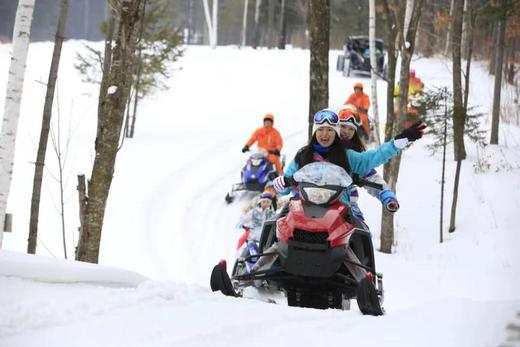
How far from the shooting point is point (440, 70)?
103 ft

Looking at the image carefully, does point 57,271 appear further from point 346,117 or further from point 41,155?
point 41,155

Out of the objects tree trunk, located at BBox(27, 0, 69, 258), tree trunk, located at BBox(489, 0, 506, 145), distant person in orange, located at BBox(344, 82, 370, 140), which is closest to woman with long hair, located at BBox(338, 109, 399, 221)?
tree trunk, located at BBox(27, 0, 69, 258)

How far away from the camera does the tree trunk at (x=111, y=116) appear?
19.7ft

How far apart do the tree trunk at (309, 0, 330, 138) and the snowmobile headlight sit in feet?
12.5

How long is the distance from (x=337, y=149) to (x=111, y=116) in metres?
2.13

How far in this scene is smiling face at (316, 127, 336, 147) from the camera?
5523 mm

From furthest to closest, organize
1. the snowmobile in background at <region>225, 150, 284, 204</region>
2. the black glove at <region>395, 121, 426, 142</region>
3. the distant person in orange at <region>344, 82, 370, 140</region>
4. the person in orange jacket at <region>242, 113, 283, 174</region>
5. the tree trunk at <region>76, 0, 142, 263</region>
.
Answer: the distant person in orange at <region>344, 82, 370, 140</region> < the person in orange jacket at <region>242, 113, 283, 174</region> < the snowmobile in background at <region>225, 150, 284, 204</region> < the tree trunk at <region>76, 0, 142, 263</region> < the black glove at <region>395, 121, 426, 142</region>

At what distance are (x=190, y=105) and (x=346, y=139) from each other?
21150 millimetres

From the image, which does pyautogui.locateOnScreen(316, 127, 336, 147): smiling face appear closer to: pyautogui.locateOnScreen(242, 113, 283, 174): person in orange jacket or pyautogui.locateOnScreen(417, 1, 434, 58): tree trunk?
pyautogui.locateOnScreen(242, 113, 283, 174): person in orange jacket

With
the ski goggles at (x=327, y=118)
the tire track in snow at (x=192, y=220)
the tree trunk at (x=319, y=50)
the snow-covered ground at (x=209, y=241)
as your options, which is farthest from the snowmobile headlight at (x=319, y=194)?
the tire track in snow at (x=192, y=220)

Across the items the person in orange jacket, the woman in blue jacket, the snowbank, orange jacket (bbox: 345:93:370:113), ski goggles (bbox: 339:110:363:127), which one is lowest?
the snowbank

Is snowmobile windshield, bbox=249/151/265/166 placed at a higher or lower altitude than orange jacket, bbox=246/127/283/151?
lower

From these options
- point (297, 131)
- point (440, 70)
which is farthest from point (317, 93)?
point (440, 70)

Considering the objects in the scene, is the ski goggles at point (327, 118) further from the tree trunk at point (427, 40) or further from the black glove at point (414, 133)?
the tree trunk at point (427, 40)
